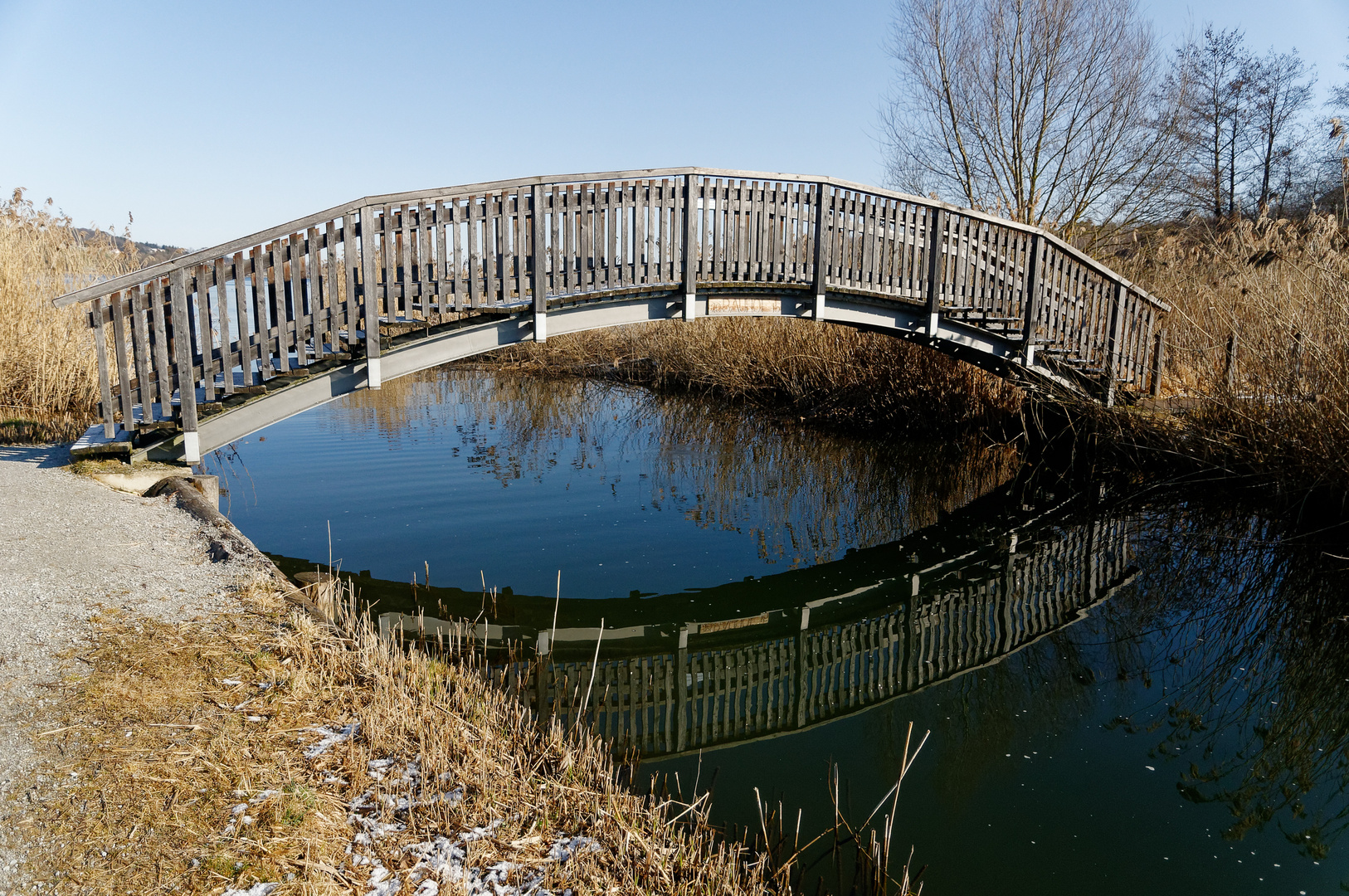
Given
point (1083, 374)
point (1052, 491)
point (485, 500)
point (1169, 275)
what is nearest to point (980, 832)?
point (485, 500)

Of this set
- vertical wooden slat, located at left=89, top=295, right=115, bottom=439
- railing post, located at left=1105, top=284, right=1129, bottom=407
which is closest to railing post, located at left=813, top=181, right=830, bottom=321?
railing post, located at left=1105, top=284, right=1129, bottom=407

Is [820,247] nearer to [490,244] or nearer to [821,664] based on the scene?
[490,244]

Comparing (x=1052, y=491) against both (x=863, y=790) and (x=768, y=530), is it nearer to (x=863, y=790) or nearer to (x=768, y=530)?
(x=768, y=530)

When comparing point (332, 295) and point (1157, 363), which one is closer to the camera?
point (332, 295)

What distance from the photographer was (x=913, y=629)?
7.28 m

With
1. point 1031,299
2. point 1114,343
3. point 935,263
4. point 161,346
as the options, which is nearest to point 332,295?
point 161,346

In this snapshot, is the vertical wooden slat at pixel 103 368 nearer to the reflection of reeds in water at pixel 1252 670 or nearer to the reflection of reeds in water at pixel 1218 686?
the reflection of reeds in water at pixel 1218 686

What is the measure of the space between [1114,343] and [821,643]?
8.04m

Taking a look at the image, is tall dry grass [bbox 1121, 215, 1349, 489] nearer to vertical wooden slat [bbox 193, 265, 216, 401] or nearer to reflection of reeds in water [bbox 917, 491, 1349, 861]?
reflection of reeds in water [bbox 917, 491, 1349, 861]

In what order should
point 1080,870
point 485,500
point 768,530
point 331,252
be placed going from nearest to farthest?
point 1080,870
point 331,252
point 768,530
point 485,500

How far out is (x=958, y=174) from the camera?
20.4 m

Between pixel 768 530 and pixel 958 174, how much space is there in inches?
557

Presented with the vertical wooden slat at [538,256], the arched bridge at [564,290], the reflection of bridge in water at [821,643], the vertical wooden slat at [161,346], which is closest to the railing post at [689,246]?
the arched bridge at [564,290]

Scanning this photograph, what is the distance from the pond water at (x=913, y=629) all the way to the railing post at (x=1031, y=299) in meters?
1.84
